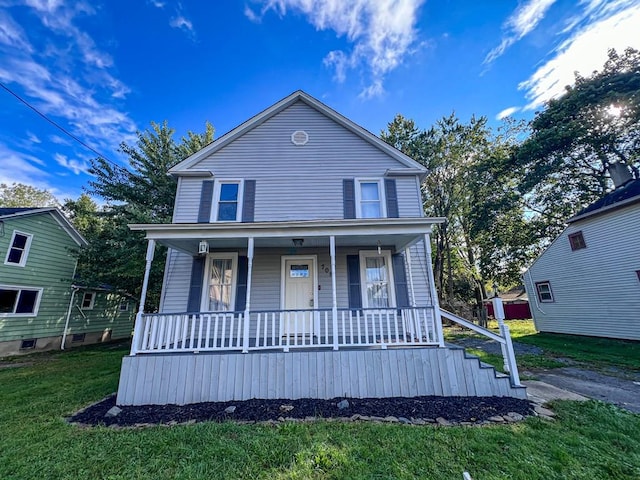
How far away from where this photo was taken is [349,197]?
7.64m

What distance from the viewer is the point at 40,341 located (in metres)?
11.0

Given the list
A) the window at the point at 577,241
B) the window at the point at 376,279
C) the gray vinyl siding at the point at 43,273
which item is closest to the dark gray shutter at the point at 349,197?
the window at the point at 376,279

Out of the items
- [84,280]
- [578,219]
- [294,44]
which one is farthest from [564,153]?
[84,280]

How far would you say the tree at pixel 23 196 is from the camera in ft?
79.4

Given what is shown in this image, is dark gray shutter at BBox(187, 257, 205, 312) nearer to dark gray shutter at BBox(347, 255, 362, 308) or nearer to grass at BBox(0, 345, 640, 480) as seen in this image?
grass at BBox(0, 345, 640, 480)

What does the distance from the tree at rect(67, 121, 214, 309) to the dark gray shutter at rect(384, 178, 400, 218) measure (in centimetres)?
845

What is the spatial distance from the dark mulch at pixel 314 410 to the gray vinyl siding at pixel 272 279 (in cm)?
253

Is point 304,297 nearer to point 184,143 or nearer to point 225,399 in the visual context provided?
point 225,399

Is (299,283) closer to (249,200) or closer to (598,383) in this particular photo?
(249,200)

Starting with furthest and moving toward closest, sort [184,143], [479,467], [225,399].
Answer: [184,143] → [225,399] → [479,467]

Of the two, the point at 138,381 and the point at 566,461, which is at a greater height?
the point at 138,381

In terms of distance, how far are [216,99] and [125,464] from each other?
1126 centimetres

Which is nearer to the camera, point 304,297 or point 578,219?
point 304,297

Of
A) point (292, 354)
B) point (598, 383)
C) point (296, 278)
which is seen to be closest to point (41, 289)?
point (296, 278)
